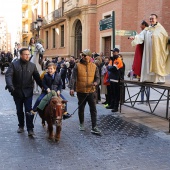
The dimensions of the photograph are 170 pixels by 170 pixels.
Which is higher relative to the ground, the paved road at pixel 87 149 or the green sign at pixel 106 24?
the green sign at pixel 106 24

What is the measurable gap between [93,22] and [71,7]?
10.9 feet

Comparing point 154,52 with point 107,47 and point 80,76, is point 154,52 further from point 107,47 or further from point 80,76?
point 107,47

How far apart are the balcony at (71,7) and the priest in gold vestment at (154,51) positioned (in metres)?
17.6

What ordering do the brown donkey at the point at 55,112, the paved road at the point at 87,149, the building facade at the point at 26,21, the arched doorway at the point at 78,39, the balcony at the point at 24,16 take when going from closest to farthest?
1. the paved road at the point at 87,149
2. the brown donkey at the point at 55,112
3. the arched doorway at the point at 78,39
4. the building facade at the point at 26,21
5. the balcony at the point at 24,16

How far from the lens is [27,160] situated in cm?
438

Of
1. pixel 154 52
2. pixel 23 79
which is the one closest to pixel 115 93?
pixel 154 52

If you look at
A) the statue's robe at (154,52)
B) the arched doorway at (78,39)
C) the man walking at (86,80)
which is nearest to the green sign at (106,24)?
the statue's robe at (154,52)

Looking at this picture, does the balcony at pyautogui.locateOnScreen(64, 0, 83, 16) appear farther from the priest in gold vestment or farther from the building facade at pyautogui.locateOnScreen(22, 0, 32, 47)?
the building facade at pyautogui.locateOnScreen(22, 0, 32, 47)

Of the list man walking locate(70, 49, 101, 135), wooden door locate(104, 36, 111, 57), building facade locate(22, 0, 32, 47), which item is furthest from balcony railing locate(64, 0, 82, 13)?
building facade locate(22, 0, 32, 47)

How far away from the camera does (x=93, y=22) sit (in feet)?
74.9

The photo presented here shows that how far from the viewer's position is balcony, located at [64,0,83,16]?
77.8 feet

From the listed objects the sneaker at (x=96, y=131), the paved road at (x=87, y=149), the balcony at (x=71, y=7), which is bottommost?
the paved road at (x=87, y=149)

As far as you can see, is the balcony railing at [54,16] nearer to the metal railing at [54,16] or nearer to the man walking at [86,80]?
the metal railing at [54,16]

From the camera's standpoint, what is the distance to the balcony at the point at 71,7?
23.7 m
